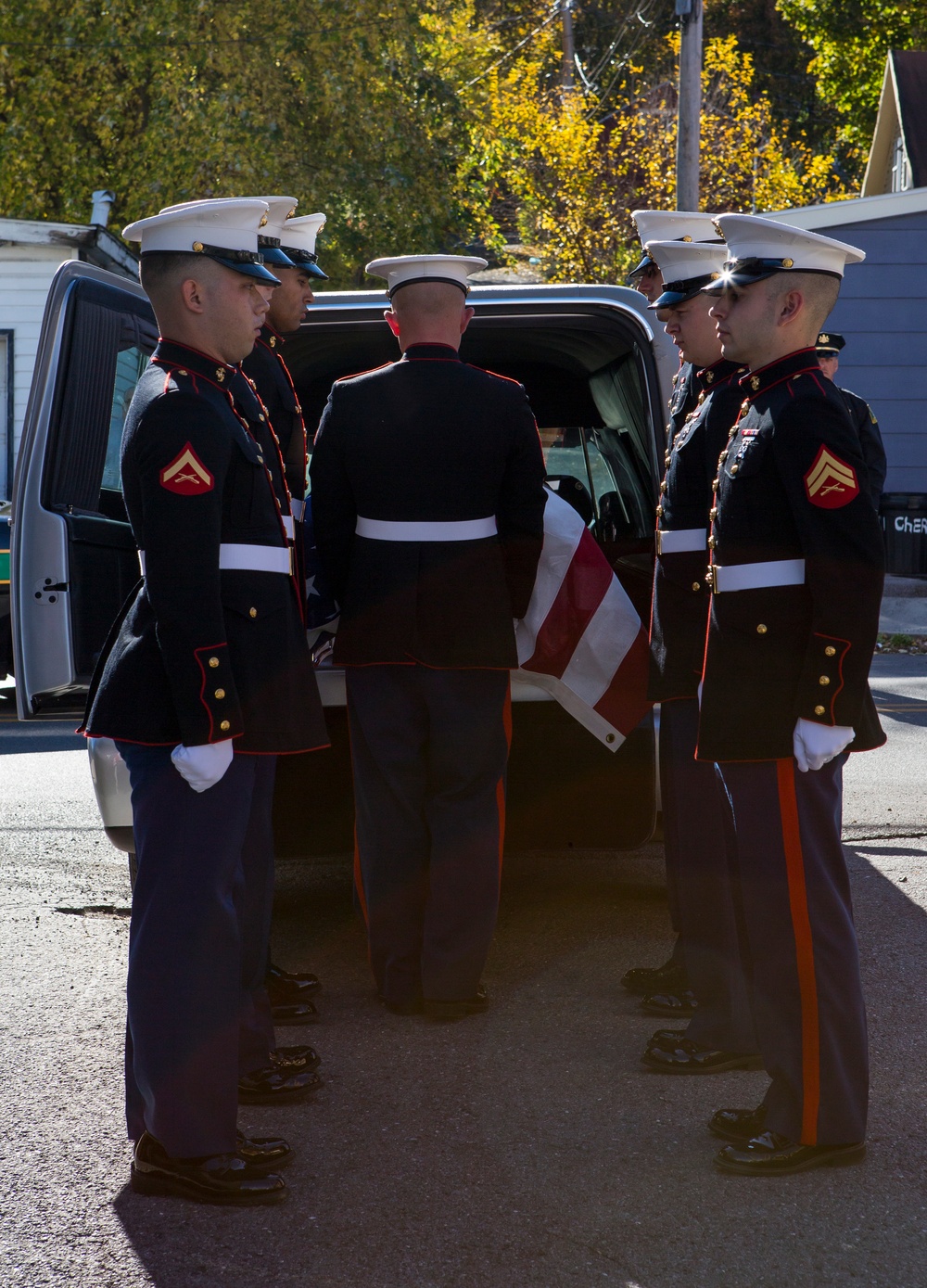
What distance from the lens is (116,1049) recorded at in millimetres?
3637

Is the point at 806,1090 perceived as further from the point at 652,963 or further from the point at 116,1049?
the point at 116,1049

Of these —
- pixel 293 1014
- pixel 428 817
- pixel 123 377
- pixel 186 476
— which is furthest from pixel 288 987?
pixel 123 377

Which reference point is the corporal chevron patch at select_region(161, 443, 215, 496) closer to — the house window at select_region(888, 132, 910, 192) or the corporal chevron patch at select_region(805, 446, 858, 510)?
the corporal chevron patch at select_region(805, 446, 858, 510)

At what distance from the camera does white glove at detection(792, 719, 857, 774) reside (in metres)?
2.81

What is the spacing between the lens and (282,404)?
12.7 ft

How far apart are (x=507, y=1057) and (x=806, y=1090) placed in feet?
2.88

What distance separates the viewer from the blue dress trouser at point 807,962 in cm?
289

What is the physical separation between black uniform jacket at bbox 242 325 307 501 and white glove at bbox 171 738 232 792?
4.09 ft

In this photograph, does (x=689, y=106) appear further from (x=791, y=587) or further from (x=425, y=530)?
(x=791, y=587)

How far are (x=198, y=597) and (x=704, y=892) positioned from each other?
1563mm

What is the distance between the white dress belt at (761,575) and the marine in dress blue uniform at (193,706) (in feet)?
3.06

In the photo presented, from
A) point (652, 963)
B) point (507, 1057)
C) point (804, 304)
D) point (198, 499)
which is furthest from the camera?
point (652, 963)

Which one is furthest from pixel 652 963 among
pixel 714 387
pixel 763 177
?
pixel 763 177

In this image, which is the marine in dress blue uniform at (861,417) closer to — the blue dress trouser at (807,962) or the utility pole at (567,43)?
the blue dress trouser at (807,962)
